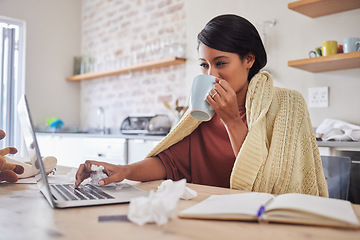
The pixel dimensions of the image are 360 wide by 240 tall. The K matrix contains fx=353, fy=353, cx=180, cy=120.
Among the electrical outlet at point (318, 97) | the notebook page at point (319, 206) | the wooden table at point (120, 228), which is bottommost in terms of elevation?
the wooden table at point (120, 228)

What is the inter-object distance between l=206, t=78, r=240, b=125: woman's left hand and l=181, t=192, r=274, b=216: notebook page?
0.35 m

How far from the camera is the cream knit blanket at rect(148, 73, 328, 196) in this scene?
106 cm

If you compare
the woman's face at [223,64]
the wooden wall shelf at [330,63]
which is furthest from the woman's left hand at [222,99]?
the wooden wall shelf at [330,63]

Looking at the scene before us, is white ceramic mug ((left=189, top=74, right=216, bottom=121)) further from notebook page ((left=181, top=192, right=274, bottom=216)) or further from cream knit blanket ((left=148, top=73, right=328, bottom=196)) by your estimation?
notebook page ((left=181, top=192, right=274, bottom=216))

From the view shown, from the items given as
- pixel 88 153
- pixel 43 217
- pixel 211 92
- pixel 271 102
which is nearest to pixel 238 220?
pixel 43 217

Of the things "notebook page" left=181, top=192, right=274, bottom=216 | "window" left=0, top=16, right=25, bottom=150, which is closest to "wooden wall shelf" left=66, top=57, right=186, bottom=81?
"window" left=0, top=16, right=25, bottom=150

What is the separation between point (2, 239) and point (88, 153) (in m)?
3.07

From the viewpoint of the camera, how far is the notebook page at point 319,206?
58cm

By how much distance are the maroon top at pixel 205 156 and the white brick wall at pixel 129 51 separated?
203 centimetres

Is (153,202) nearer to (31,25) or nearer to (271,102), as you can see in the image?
(271,102)

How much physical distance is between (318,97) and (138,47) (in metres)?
2.21

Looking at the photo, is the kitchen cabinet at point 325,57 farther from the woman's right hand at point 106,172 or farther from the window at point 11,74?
the window at point 11,74

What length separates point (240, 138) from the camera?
1.17 meters

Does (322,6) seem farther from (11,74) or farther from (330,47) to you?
(11,74)
